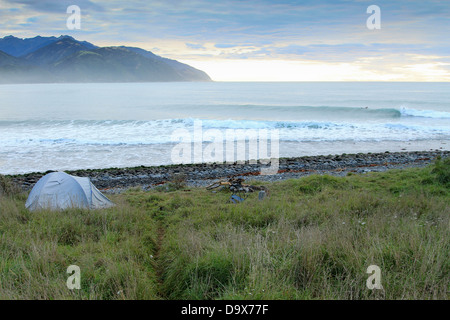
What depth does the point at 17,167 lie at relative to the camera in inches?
807

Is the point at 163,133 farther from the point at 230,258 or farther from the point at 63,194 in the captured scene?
the point at 230,258

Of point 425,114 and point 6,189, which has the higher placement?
point 425,114

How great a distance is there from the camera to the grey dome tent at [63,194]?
935 centimetres

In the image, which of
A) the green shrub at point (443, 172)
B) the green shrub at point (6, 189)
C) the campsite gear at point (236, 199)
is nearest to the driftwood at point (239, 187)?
the campsite gear at point (236, 199)

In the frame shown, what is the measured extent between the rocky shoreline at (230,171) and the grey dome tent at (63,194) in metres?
4.50

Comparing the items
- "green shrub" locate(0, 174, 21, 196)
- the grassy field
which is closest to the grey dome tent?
"green shrub" locate(0, 174, 21, 196)

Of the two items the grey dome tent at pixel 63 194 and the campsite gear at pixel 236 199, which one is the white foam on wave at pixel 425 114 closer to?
the campsite gear at pixel 236 199

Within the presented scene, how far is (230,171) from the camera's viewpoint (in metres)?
18.9

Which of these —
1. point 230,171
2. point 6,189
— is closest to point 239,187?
point 230,171

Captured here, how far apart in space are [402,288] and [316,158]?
61.1 feet

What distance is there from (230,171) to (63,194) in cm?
1077

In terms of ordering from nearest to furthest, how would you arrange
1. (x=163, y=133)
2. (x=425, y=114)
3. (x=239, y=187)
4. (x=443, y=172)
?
(x=443, y=172) < (x=239, y=187) < (x=163, y=133) < (x=425, y=114)

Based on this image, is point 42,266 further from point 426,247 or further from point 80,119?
point 80,119
